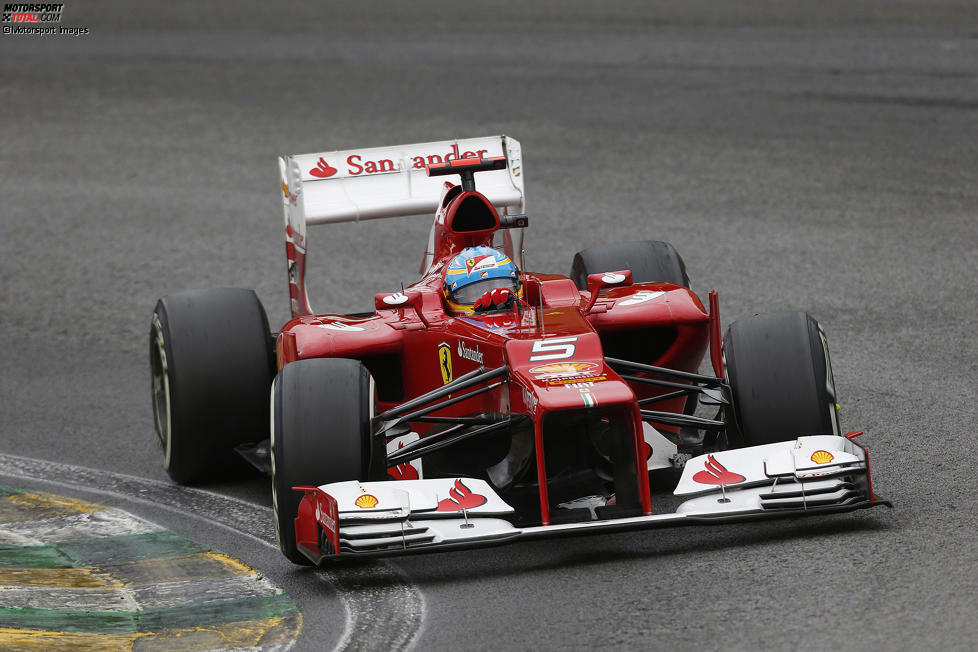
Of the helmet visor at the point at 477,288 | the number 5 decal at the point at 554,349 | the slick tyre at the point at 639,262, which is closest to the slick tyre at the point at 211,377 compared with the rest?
the helmet visor at the point at 477,288

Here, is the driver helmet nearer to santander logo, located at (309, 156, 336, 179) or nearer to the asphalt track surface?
the asphalt track surface

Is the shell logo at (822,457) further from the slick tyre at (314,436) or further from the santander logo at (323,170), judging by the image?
the santander logo at (323,170)

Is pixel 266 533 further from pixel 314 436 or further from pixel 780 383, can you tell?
pixel 780 383

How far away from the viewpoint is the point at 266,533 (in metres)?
7.57

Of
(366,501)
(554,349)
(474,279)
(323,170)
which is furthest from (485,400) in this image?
(323,170)

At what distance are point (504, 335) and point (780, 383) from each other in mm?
1380

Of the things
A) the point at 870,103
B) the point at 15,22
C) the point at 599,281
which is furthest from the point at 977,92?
the point at 15,22

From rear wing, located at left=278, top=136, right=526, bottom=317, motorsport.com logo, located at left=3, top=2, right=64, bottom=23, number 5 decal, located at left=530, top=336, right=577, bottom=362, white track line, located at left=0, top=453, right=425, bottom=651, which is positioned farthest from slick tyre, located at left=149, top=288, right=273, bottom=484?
motorsport.com logo, located at left=3, top=2, right=64, bottom=23

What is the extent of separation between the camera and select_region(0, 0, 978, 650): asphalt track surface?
6.21m

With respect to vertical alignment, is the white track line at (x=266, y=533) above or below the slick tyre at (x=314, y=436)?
below

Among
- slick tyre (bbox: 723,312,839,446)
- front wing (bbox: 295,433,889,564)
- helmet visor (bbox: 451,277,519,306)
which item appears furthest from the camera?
helmet visor (bbox: 451,277,519,306)

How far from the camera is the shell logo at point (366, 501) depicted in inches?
250

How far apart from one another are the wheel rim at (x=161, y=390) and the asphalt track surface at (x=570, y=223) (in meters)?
0.26

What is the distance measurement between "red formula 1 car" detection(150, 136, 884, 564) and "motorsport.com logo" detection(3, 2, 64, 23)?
21.2 metres
